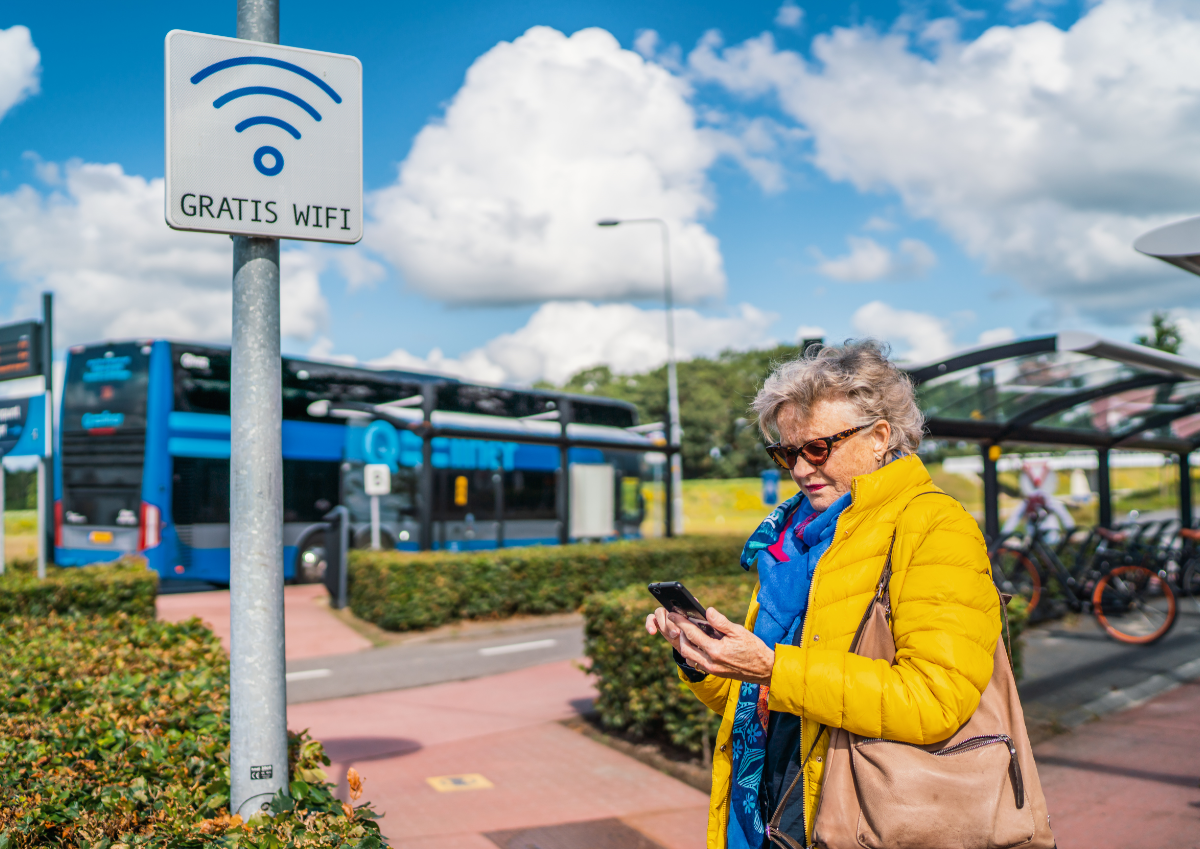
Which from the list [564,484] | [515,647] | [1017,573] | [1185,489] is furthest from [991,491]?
[564,484]

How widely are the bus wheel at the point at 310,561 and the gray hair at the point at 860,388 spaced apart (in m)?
15.4

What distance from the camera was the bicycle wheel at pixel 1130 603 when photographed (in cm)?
877

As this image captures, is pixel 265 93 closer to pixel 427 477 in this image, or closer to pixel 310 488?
pixel 427 477

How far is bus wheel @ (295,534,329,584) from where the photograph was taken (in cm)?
1648

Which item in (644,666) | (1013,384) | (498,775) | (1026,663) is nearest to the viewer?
(498,775)

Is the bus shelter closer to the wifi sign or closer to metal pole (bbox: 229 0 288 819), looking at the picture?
the wifi sign

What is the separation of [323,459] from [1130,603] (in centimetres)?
1254

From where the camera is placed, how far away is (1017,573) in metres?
9.71

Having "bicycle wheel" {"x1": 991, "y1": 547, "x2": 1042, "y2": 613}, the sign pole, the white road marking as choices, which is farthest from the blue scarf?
the sign pole

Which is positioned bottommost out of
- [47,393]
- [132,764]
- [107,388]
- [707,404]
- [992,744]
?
[132,764]

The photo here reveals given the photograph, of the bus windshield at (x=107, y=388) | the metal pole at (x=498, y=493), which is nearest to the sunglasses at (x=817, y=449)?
the bus windshield at (x=107, y=388)

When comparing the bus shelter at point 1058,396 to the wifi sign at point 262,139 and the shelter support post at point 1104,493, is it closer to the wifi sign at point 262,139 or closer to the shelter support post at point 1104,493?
the shelter support post at point 1104,493

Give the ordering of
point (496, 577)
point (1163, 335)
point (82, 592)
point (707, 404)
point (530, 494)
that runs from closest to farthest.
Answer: point (82, 592) < point (496, 577) < point (530, 494) < point (1163, 335) < point (707, 404)

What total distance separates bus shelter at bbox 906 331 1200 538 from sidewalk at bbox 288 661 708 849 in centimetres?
272
